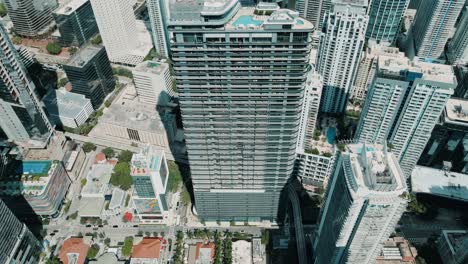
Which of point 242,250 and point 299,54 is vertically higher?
point 299,54

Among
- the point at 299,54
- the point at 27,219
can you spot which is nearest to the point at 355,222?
the point at 299,54

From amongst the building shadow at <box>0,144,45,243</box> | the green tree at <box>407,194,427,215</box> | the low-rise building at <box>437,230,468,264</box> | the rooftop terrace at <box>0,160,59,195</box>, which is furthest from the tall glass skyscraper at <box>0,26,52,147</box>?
the low-rise building at <box>437,230,468,264</box>

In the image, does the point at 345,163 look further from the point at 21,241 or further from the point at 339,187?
the point at 21,241

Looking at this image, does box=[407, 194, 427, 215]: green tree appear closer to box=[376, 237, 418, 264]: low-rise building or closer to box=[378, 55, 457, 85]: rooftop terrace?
box=[376, 237, 418, 264]: low-rise building

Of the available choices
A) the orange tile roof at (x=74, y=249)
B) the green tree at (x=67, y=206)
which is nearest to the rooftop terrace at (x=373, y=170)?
the orange tile roof at (x=74, y=249)

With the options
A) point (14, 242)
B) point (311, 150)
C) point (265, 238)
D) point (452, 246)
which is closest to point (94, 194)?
point (14, 242)

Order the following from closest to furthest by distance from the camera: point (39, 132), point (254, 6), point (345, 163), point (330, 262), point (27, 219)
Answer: point (345, 163) < point (254, 6) < point (330, 262) < point (27, 219) < point (39, 132)

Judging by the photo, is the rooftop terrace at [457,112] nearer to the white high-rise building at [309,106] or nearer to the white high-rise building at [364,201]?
the white high-rise building at [309,106]

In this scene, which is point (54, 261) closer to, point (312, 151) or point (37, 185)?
point (37, 185)
